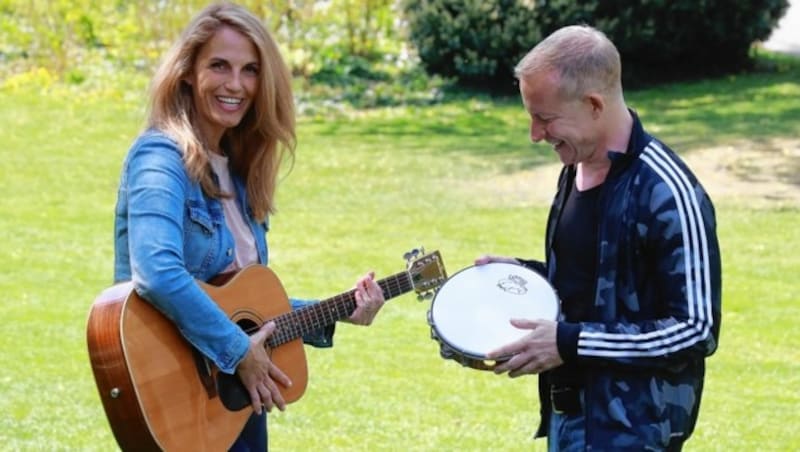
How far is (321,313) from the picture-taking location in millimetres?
4336

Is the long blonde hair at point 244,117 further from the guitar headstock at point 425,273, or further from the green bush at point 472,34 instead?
the green bush at point 472,34

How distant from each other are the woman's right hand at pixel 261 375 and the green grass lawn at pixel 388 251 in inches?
91.5

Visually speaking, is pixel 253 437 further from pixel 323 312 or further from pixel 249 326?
pixel 323 312

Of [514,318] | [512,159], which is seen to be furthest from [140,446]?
[512,159]

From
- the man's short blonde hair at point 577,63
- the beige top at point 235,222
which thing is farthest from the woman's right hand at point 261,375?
the man's short blonde hair at point 577,63

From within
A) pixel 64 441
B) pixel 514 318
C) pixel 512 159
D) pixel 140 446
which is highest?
pixel 514 318

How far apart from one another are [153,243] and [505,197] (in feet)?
30.2

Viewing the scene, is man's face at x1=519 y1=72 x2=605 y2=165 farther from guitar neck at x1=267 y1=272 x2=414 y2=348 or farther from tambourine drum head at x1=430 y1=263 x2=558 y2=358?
A: guitar neck at x1=267 y1=272 x2=414 y2=348

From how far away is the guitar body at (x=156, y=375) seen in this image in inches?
146

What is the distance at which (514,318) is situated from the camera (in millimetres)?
3691

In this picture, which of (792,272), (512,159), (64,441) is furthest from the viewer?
(512,159)

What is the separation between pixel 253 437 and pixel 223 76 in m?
1.14

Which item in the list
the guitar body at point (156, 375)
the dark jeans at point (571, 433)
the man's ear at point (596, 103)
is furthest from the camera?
the guitar body at point (156, 375)

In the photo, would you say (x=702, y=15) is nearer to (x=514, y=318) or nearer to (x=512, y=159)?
(x=512, y=159)
